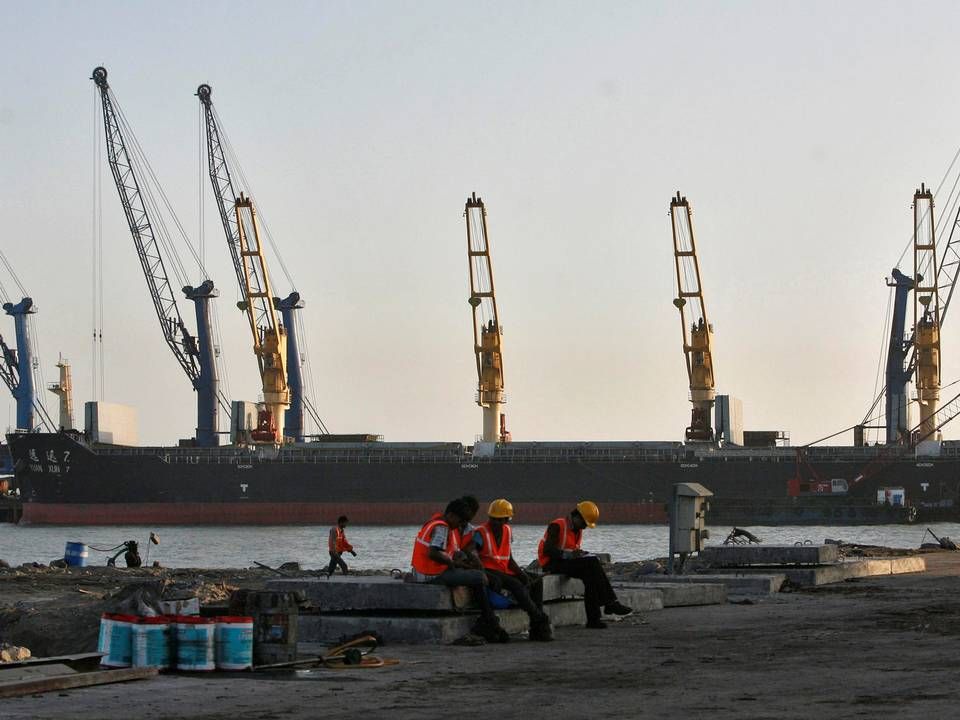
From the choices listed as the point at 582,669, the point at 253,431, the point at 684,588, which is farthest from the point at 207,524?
the point at 582,669

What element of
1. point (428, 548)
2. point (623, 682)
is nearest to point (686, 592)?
point (428, 548)

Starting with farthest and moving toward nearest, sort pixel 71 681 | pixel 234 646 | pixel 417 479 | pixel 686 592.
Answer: pixel 417 479
pixel 686 592
pixel 234 646
pixel 71 681

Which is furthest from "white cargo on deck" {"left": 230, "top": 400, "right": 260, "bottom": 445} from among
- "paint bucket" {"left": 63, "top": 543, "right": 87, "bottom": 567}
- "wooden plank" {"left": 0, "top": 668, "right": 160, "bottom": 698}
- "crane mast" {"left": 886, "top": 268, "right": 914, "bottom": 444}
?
"wooden plank" {"left": 0, "top": 668, "right": 160, "bottom": 698}

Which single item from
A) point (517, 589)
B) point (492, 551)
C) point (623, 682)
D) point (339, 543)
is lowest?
point (623, 682)

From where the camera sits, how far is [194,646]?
9258 millimetres

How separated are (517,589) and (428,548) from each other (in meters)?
0.67

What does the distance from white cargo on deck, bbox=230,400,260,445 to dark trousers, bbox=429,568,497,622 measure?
77.6 meters

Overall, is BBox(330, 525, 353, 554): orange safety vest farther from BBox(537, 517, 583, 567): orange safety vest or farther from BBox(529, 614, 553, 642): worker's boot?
BBox(529, 614, 553, 642): worker's boot

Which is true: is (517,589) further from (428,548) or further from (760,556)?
(760,556)

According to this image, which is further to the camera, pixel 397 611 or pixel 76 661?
pixel 397 611

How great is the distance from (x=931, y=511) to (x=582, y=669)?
71125 millimetres

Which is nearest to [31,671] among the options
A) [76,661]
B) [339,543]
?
[76,661]

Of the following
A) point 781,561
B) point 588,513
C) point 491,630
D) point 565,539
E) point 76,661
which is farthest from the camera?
point 781,561

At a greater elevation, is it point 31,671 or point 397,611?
point 397,611
